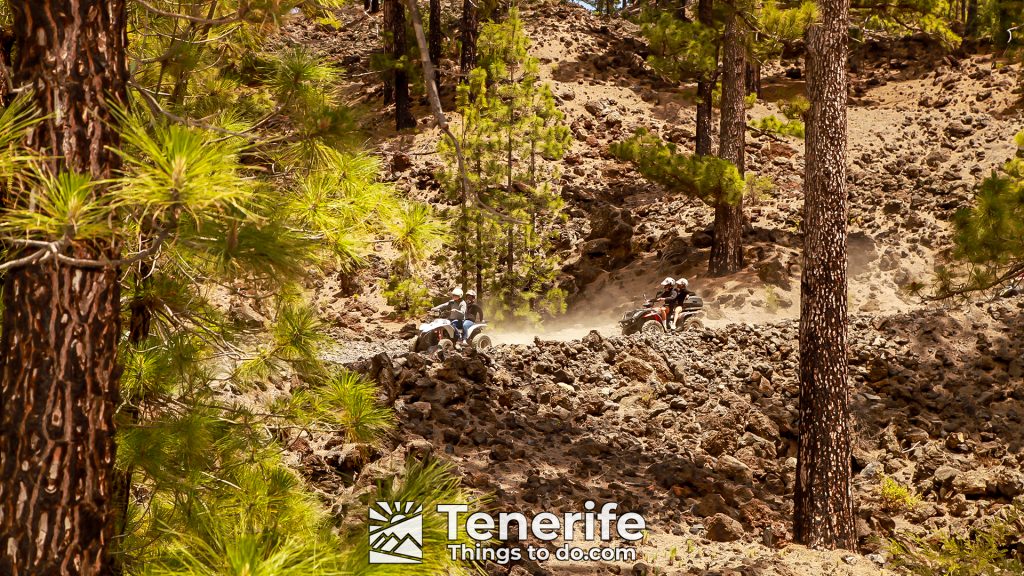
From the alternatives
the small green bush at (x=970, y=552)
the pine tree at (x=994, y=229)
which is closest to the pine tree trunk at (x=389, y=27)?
the pine tree at (x=994, y=229)

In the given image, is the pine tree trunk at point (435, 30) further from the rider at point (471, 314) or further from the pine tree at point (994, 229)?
the pine tree at point (994, 229)

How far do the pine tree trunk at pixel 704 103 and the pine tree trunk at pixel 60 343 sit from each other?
16.3 m

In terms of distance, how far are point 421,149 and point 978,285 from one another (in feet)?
53.5

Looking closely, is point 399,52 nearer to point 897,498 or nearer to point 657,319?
point 657,319

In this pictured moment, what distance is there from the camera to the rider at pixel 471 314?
11398 mm

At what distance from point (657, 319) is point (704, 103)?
836 centimetres

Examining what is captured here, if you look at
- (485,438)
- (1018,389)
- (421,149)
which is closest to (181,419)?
(485,438)

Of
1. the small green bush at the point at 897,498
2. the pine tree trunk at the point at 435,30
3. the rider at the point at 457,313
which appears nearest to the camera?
A: the small green bush at the point at 897,498

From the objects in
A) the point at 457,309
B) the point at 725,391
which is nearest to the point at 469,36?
the point at 457,309

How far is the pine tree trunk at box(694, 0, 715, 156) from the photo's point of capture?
59.3 ft

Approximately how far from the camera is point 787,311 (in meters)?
15.0

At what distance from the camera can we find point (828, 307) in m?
6.72

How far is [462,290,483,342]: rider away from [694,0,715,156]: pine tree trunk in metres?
6.57

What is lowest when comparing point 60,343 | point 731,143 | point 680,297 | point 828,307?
point 680,297
